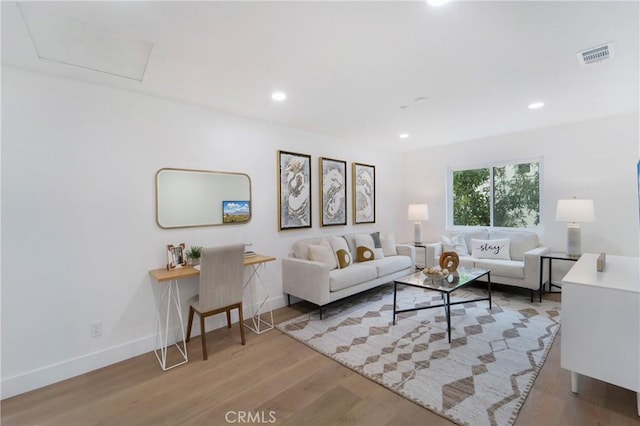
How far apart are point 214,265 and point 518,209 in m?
4.64

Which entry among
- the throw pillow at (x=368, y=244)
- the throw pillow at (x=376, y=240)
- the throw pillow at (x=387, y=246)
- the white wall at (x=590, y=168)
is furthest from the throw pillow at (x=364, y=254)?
the white wall at (x=590, y=168)

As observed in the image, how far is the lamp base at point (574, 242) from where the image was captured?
3.67 m

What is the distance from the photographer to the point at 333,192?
4449 millimetres

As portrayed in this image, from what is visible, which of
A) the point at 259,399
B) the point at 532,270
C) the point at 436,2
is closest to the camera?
the point at 436,2

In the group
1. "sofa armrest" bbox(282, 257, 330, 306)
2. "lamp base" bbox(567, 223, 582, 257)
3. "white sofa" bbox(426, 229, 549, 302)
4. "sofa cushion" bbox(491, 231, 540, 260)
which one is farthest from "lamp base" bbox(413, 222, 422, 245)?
"sofa armrest" bbox(282, 257, 330, 306)

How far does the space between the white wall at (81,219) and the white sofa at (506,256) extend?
11.7 ft

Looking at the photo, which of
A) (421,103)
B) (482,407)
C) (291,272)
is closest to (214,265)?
(291,272)

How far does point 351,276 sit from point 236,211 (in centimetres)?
159

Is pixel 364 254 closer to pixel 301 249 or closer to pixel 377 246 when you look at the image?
pixel 377 246

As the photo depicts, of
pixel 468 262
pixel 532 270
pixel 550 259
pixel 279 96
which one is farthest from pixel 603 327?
pixel 279 96

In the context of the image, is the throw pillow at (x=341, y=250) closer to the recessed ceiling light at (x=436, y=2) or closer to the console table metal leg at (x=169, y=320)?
the console table metal leg at (x=169, y=320)

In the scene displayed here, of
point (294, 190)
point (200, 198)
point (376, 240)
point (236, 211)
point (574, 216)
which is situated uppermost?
point (294, 190)

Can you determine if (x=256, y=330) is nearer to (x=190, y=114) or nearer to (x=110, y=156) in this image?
(x=110, y=156)

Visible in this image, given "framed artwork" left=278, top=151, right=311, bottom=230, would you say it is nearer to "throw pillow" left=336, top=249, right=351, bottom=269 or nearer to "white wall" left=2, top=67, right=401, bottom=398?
"throw pillow" left=336, top=249, right=351, bottom=269
